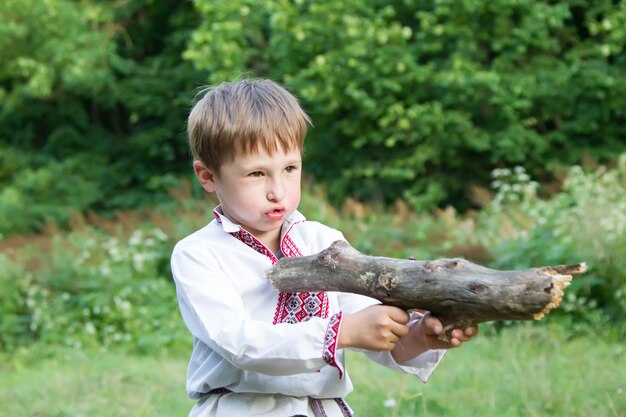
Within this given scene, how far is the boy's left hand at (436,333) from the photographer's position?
2500mm

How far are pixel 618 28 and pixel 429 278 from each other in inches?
445

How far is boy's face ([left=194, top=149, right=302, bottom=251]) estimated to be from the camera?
8.79 feet

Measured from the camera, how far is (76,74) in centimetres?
1436

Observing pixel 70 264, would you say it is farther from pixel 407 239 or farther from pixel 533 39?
Answer: pixel 533 39

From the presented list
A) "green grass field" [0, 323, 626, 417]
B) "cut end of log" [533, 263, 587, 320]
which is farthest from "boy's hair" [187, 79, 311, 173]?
"green grass field" [0, 323, 626, 417]

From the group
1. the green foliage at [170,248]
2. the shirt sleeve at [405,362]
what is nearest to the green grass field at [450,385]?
the green foliage at [170,248]

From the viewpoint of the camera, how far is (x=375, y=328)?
250 cm

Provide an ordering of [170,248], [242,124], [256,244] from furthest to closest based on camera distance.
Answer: [170,248], [256,244], [242,124]

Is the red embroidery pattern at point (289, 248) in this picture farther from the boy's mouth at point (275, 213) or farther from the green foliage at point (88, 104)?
the green foliage at point (88, 104)

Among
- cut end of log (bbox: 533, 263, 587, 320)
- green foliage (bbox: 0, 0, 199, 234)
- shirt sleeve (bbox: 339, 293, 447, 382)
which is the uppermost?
cut end of log (bbox: 533, 263, 587, 320)

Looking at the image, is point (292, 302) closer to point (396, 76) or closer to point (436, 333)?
point (436, 333)

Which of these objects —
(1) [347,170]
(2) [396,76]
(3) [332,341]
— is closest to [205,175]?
(3) [332,341]

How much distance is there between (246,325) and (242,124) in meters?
0.57

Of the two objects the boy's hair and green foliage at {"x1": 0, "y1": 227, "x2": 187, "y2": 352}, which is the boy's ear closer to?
the boy's hair
